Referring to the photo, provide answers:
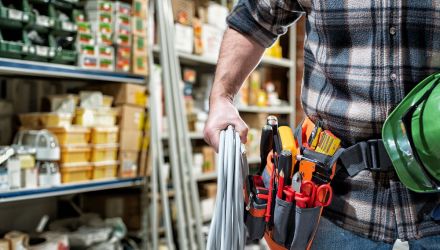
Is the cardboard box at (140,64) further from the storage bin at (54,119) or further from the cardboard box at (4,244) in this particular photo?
the cardboard box at (4,244)

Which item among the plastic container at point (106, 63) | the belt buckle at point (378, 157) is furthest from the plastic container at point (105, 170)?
the belt buckle at point (378, 157)

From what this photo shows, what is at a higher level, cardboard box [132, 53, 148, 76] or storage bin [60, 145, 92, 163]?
cardboard box [132, 53, 148, 76]

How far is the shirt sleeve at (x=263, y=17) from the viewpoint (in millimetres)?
1131

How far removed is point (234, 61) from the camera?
116cm

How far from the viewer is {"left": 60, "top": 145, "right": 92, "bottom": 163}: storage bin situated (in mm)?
2326

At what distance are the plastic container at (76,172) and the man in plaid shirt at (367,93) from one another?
4.80 ft

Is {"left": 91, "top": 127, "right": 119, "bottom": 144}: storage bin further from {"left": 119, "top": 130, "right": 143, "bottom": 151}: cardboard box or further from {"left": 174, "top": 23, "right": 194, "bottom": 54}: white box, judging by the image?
{"left": 174, "top": 23, "right": 194, "bottom": 54}: white box

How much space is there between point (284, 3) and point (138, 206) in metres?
2.15

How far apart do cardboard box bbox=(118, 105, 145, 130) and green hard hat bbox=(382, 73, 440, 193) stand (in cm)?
194

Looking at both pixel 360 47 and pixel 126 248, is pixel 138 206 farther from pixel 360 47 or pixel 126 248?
pixel 360 47

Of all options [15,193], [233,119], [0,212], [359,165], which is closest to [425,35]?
[359,165]

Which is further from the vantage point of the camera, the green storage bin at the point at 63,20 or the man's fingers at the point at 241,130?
the green storage bin at the point at 63,20

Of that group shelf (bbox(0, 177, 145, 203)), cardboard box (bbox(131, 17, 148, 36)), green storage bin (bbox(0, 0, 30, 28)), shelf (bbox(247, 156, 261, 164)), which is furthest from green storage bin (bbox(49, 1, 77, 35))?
shelf (bbox(247, 156, 261, 164))

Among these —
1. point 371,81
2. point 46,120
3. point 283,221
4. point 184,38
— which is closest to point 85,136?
point 46,120
